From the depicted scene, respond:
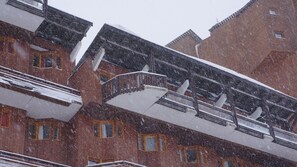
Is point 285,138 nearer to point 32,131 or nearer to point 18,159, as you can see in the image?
point 32,131

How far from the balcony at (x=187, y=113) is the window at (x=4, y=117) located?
15.0 ft

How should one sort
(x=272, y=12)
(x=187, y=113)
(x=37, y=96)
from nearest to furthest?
(x=37, y=96)
(x=187, y=113)
(x=272, y=12)

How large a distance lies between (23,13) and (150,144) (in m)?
8.98

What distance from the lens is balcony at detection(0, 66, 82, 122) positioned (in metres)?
22.7

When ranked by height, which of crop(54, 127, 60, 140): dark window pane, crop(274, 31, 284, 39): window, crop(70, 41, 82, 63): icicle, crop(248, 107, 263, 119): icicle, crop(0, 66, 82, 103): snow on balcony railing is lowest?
crop(54, 127, 60, 140): dark window pane

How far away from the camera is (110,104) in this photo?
81.1 ft

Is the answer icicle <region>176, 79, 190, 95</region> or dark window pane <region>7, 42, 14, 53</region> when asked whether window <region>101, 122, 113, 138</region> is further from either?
dark window pane <region>7, 42, 14, 53</region>

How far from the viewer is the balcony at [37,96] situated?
22.7 meters

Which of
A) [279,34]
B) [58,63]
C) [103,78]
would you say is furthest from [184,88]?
[279,34]

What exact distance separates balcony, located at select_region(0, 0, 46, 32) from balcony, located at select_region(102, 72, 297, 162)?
15.0ft

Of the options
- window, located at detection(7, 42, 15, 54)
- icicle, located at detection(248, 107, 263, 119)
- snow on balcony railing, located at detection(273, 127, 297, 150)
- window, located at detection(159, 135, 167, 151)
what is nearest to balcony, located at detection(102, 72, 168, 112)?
window, located at detection(159, 135, 167, 151)

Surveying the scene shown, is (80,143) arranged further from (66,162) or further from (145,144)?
(145,144)

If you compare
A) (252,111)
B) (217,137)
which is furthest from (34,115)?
(252,111)

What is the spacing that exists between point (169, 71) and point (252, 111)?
704cm
